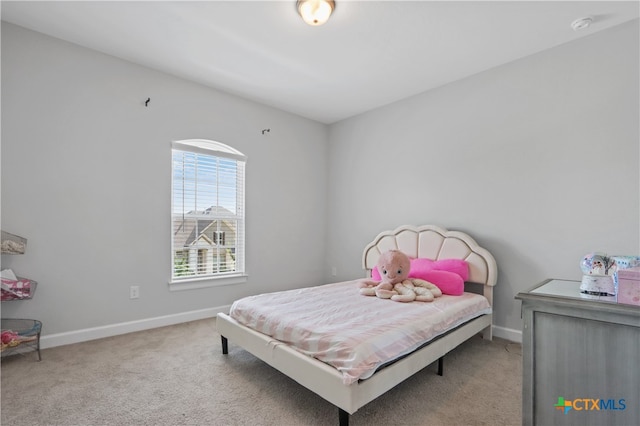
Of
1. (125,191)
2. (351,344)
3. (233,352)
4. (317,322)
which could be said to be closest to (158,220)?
(125,191)

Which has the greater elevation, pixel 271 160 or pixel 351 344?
pixel 271 160

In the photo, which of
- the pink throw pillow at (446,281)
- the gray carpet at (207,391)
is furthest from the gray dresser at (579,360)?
→ the pink throw pillow at (446,281)

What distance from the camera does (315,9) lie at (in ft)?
7.16

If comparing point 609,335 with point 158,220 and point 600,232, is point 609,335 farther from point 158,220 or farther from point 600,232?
point 158,220

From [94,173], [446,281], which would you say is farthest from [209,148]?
[446,281]

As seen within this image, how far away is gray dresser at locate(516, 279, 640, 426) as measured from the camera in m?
1.18

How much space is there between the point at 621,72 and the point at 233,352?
388 cm

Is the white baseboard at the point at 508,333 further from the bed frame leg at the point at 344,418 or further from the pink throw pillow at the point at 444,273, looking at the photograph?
the bed frame leg at the point at 344,418

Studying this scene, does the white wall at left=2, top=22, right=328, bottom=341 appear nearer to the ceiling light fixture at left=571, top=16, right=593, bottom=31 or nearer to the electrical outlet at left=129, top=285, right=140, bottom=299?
the electrical outlet at left=129, top=285, right=140, bottom=299

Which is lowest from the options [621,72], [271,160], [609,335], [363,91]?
[609,335]

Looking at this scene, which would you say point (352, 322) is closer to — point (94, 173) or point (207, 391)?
point (207, 391)

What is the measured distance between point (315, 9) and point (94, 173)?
2436 mm

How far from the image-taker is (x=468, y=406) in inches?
72.3

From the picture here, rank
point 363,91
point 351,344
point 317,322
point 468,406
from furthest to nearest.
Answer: point 363,91 → point 317,322 → point 468,406 → point 351,344
